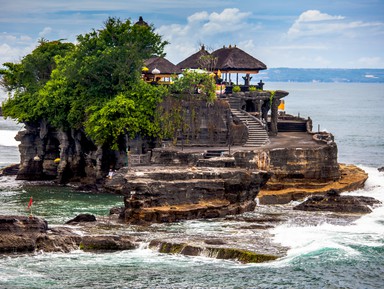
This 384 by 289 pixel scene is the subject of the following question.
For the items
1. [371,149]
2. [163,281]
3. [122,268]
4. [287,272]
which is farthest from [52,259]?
[371,149]

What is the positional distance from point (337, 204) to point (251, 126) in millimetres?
14915

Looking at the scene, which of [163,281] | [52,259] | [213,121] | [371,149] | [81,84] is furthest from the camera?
[371,149]

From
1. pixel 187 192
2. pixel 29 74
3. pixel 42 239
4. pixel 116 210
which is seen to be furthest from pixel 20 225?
pixel 29 74

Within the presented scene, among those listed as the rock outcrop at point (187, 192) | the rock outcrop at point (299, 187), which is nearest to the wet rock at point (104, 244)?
the rock outcrop at point (187, 192)

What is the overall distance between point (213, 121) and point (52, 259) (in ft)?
89.7

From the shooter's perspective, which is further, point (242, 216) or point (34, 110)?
point (34, 110)

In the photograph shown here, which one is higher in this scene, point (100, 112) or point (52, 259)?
point (100, 112)

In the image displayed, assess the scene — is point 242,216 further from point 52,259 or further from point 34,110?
point 34,110

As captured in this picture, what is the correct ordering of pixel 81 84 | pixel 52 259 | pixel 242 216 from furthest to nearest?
pixel 81 84, pixel 242 216, pixel 52 259

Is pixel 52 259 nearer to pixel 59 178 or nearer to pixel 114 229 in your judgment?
pixel 114 229

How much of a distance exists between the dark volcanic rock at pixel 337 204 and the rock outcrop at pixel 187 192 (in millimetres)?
3546

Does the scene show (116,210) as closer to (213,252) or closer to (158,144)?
(158,144)

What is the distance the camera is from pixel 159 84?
80938 mm

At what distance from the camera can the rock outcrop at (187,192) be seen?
6250 cm
